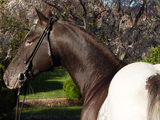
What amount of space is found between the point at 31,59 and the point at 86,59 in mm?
657

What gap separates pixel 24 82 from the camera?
2.40 m

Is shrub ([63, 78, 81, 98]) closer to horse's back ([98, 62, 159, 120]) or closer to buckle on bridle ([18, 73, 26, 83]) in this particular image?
buckle on bridle ([18, 73, 26, 83])

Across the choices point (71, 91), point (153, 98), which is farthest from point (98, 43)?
point (71, 91)

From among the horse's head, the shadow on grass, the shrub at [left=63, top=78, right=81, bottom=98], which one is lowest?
the shadow on grass

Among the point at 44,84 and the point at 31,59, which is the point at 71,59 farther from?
the point at 44,84

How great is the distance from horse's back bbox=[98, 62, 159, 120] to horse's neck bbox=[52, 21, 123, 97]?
2.09 feet

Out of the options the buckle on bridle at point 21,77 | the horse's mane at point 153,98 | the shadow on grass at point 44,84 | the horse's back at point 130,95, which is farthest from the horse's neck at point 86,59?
the shadow on grass at point 44,84

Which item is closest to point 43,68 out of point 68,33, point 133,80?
point 68,33

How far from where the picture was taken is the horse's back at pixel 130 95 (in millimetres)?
1248

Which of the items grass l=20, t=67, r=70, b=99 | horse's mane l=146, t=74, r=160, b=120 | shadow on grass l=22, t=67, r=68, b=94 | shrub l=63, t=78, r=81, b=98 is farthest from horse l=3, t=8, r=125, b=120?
shadow on grass l=22, t=67, r=68, b=94

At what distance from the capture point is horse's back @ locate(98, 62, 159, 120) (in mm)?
1248

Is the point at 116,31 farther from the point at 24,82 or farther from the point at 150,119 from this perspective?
the point at 150,119

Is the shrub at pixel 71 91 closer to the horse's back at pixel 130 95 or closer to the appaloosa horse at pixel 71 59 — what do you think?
the appaloosa horse at pixel 71 59

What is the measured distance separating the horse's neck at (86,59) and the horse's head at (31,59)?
20 cm
